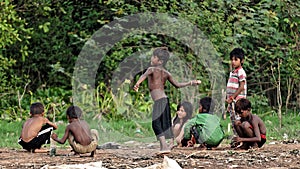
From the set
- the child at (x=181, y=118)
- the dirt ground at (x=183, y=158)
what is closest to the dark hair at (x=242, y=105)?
the dirt ground at (x=183, y=158)

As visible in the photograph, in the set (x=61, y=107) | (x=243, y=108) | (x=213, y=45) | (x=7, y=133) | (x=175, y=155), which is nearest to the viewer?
(x=175, y=155)

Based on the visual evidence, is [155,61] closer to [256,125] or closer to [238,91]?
[238,91]

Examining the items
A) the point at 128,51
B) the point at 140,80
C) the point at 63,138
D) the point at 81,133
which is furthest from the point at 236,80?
the point at 128,51

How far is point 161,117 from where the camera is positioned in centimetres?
730

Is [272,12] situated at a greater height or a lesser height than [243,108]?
greater

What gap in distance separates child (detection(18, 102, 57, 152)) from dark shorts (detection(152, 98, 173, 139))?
4.53ft

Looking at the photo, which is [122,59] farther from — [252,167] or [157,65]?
[252,167]

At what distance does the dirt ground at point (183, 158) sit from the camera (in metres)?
6.28

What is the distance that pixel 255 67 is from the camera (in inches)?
510

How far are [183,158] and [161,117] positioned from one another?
708 mm

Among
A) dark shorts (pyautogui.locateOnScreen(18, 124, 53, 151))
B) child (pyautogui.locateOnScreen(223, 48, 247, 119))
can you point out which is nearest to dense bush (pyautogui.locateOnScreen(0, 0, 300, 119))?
child (pyautogui.locateOnScreen(223, 48, 247, 119))

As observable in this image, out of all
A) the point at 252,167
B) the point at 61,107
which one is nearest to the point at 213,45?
the point at 61,107

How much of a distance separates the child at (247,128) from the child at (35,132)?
2136 millimetres

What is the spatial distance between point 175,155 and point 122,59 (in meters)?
6.46
